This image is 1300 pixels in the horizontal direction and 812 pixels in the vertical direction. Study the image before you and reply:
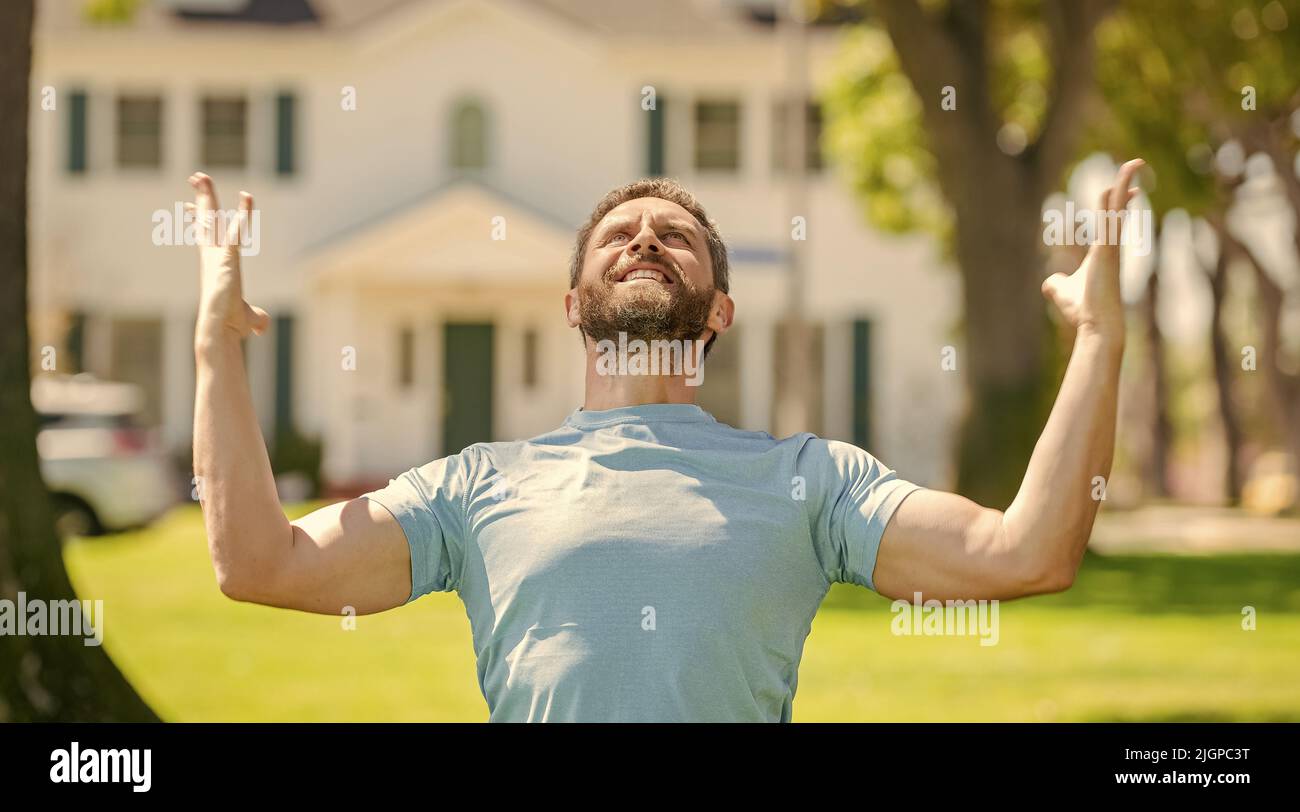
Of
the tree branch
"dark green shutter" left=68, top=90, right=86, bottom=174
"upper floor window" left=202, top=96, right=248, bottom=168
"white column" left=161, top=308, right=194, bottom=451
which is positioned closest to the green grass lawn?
the tree branch

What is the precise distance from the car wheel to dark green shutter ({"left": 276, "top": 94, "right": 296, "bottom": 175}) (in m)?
9.19

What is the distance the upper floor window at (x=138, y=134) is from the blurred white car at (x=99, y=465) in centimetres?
833

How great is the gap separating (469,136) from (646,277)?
2362 cm

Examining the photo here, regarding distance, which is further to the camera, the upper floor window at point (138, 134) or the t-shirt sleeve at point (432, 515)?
the upper floor window at point (138, 134)

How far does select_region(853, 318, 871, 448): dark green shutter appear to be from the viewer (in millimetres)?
26609

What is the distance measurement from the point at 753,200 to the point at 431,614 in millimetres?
14623

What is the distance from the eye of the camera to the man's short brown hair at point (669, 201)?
3.43 metres

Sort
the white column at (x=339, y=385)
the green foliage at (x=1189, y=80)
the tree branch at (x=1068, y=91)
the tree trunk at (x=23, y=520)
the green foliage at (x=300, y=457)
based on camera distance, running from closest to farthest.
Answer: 1. the tree trunk at (x=23, y=520)
2. the tree branch at (x=1068, y=91)
3. the green foliage at (x=1189, y=80)
4. the green foliage at (x=300, y=457)
5. the white column at (x=339, y=385)

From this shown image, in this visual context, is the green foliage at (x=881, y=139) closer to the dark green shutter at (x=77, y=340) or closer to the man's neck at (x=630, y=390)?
the dark green shutter at (x=77, y=340)

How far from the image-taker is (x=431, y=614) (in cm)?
1322

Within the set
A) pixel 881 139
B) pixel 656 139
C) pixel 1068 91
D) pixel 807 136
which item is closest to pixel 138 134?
pixel 656 139

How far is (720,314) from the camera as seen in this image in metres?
3.38

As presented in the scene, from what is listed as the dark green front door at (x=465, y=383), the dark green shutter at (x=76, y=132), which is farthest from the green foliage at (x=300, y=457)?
the dark green shutter at (x=76, y=132)
